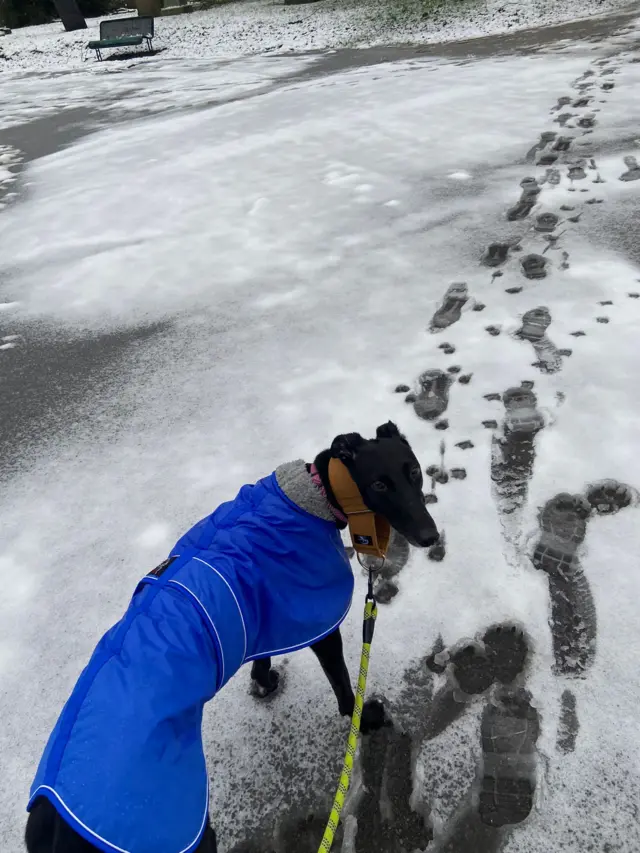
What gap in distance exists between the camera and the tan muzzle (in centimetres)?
161

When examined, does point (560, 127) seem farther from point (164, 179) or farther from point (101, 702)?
point (101, 702)

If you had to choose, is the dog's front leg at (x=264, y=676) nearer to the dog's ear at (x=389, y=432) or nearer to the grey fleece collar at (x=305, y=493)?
the grey fleece collar at (x=305, y=493)

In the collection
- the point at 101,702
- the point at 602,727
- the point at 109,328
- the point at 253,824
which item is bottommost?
the point at 253,824

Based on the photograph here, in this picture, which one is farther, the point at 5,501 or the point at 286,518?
the point at 5,501

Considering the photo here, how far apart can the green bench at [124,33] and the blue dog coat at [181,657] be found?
62.5 feet

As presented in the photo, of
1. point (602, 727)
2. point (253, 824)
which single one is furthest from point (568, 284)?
point (253, 824)

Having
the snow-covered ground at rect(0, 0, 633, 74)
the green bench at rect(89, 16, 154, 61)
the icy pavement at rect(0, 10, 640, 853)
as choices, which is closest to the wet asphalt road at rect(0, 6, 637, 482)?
the icy pavement at rect(0, 10, 640, 853)

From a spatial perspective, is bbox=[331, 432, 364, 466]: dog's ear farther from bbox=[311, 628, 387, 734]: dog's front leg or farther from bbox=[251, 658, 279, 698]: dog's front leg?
bbox=[251, 658, 279, 698]: dog's front leg

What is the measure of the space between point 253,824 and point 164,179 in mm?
6781

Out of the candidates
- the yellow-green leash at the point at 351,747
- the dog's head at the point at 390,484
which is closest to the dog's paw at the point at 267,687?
the yellow-green leash at the point at 351,747

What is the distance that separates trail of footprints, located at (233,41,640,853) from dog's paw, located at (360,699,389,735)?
25 mm

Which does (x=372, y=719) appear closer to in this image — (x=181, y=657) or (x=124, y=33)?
(x=181, y=657)

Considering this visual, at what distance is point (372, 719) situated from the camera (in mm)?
1933

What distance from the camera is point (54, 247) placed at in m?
5.65
